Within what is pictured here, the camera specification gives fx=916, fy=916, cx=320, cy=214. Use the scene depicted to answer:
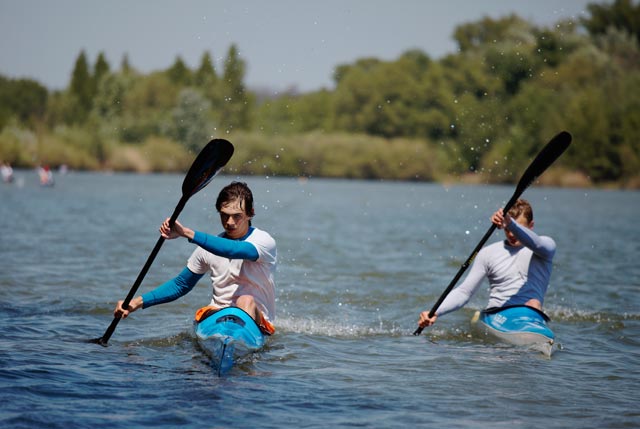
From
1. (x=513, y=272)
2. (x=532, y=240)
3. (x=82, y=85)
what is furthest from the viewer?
(x=82, y=85)

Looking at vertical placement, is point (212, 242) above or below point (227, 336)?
above

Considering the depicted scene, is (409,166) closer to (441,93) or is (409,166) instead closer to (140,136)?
(441,93)

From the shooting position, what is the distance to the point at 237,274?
316 inches

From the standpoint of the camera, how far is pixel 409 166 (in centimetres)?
7806

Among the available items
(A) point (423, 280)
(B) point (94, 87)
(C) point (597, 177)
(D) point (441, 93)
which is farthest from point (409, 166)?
(A) point (423, 280)

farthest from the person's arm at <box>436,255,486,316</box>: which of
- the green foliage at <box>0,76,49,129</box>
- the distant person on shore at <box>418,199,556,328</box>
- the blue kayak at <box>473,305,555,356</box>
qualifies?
the green foliage at <box>0,76,49,129</box>

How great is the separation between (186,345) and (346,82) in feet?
292

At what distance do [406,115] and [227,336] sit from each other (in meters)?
81.9

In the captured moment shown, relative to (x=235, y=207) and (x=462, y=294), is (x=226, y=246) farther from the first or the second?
(x=462, y=294)

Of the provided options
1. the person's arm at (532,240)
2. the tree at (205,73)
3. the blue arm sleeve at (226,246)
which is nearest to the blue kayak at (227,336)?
the blue arm sleeve at (226,246)

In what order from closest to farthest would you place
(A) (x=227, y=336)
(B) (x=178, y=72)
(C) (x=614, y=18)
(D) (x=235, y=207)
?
(A) (x=227, y=336) < (D) (x=235, y=207) < (C) (x=614, y=18) < (B) (x=178, y=72)

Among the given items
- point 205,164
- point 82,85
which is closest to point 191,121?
point 82,85

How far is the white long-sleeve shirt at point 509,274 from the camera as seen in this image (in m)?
9.15

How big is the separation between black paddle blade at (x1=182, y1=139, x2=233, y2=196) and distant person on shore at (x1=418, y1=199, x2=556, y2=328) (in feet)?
8.42
